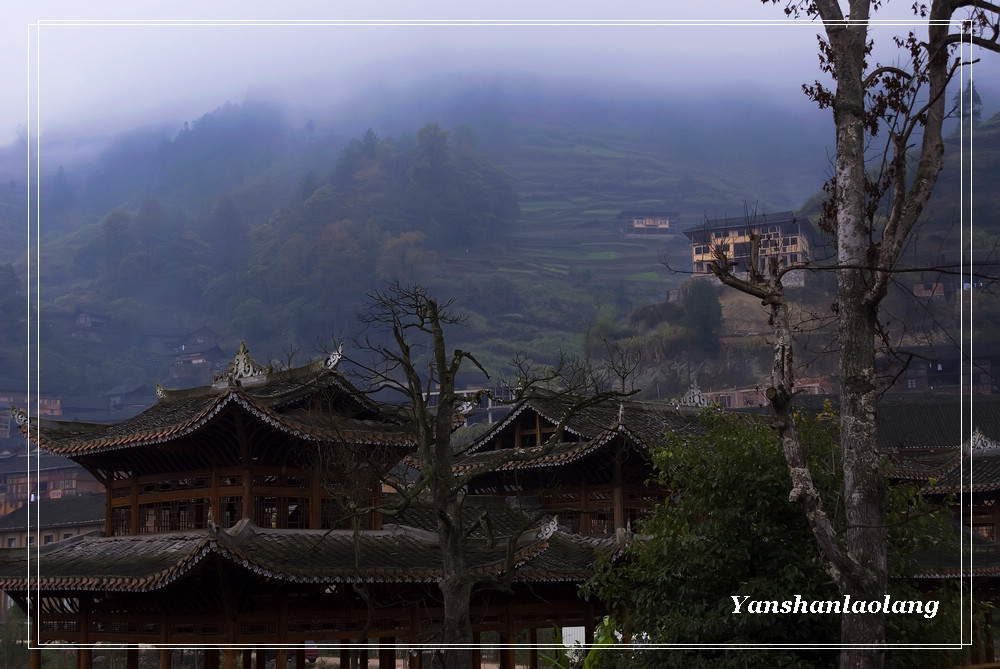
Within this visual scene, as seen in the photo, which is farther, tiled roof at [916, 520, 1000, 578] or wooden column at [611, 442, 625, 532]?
tiled roof at [916, 520, 1000, 578]

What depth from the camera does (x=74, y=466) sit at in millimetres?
83812

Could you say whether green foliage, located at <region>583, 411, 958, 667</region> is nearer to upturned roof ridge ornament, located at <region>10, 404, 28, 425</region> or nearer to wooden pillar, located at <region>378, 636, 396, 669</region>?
wooden pillar, located at <region>378, 636, 396, 669</region>

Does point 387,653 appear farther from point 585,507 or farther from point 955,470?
point 955,470

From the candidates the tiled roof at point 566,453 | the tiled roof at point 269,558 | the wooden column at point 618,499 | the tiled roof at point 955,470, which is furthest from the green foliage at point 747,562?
the tiled roof at point 955,470

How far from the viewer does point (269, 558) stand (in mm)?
19391

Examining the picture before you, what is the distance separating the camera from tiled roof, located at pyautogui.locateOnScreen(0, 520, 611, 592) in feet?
61.1

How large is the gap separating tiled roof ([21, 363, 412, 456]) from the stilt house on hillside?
46mm

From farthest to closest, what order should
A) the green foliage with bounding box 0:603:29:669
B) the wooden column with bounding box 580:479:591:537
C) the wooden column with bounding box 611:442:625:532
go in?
the green foliage with bounding box 0:603:29:669 < the wooden column with bounding box 580:479:591:537 < the wooden column with bounding box 611:442:625:532

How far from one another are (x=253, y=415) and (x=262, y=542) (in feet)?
7.99

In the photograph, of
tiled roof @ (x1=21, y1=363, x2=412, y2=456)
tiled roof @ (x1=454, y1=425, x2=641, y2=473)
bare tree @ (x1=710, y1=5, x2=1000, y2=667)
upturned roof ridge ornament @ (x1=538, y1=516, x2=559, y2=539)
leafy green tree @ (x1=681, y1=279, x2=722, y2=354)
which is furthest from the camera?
leafy green tree @ (x1=681, y1=279, x2=722, y2=354)

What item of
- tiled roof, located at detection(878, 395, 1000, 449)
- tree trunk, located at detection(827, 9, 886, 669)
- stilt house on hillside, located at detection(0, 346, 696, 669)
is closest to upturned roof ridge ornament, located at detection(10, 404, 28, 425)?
stilt house on hillside, located at detection(0, 346, 696, 669)

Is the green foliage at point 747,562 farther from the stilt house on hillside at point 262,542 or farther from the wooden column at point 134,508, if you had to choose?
the wooden column at point 134,508

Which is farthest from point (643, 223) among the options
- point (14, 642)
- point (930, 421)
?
point (14, 642)

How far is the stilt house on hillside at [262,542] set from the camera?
64.4ft
